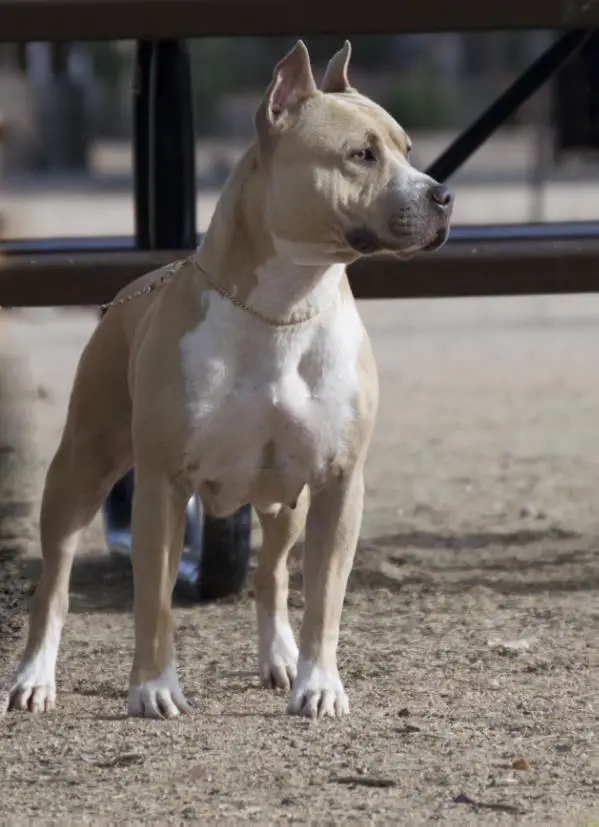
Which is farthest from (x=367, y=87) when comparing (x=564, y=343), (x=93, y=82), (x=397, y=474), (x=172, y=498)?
(x=172, y=498)

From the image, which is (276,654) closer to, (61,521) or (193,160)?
(61,521)

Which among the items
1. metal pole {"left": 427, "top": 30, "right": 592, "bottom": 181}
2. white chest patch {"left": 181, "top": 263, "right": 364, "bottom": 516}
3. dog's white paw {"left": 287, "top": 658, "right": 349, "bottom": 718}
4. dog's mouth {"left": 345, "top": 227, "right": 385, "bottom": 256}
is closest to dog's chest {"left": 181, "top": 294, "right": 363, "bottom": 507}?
white chest patch {"left": 181, "top": 263, "right": 364, "bottom": 516}

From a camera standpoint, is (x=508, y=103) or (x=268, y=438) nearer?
(x=268, y=438)

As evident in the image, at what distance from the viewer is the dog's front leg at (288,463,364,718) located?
4668 mm

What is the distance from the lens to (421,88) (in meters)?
40.3

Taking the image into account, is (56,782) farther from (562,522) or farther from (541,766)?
(562,522)

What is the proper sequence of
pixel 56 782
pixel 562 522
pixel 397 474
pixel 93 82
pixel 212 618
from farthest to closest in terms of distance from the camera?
pixel 93 82
pixel 397 474
pixel 562 522
pixel 212 618
pixel 56 782

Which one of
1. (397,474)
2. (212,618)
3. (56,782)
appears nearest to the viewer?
(56,782)

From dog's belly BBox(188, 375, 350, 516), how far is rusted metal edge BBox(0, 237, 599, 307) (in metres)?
1.13

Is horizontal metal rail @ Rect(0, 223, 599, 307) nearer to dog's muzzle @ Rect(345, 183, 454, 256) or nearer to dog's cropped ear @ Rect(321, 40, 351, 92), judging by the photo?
dog's cropped ear @ Rect(321, 40, 351, 92)

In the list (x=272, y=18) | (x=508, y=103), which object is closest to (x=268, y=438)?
(x=272, y=18)

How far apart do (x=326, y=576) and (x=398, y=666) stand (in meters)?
0.67

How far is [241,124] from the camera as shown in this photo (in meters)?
42.1

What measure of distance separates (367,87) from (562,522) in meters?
35.8
